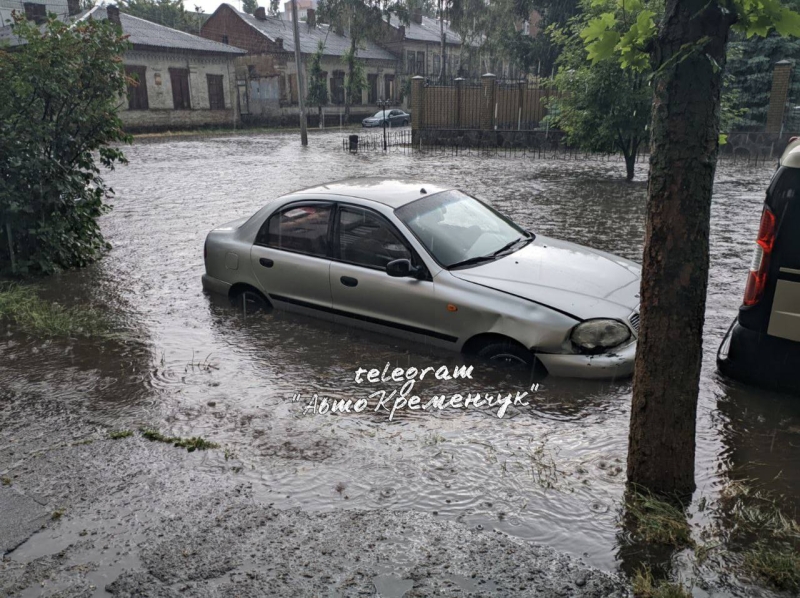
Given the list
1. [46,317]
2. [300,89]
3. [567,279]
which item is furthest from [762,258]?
[300,89]

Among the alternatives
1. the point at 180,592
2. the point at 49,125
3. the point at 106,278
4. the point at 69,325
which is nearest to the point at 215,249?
the point at 69,325

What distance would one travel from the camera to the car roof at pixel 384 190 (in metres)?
6.32

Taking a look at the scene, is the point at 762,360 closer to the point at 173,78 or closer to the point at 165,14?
the point at 173,78

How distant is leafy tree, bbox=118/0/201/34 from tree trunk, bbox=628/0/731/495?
66.4 m

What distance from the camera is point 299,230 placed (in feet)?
21.7

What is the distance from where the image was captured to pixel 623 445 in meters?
4.43

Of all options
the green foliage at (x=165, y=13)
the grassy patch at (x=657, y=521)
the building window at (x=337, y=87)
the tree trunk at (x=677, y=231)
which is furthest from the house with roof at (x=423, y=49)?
the grassy patch at (x=657, y=521)

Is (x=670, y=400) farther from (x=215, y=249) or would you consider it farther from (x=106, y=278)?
(x=106, y=278)

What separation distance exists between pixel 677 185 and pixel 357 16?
154 feet

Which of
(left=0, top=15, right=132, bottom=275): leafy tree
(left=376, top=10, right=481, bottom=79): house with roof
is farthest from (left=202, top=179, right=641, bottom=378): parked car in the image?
(left=376, top=10, right=481, bottom=79): house with roof

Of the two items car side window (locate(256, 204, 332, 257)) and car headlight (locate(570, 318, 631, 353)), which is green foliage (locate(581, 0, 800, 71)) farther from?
car side window (locate(256, 204, 332, 257))

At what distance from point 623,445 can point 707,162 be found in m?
2.05

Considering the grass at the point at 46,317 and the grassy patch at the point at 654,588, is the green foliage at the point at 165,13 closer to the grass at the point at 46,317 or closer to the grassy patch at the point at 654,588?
the grass at the point at 46,317

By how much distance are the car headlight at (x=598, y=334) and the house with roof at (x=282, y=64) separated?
44686 millimetres
